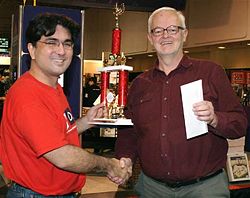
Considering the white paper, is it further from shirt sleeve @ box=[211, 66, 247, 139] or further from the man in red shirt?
the man in red shirt

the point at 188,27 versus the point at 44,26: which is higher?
the point at 188,27

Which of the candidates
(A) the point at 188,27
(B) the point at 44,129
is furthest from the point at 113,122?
(A) the point at 188,27

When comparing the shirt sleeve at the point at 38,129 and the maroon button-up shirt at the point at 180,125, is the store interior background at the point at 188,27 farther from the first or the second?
the shirt sleeve at the point at 38,129

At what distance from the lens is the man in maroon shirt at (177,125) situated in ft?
7.00

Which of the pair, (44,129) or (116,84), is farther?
(116,84)

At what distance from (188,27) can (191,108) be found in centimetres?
845

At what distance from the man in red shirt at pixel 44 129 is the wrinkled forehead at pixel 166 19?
0.44 metres

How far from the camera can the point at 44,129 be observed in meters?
1.75

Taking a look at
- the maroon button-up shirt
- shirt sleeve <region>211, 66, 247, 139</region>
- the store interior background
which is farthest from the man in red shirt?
the store interior background

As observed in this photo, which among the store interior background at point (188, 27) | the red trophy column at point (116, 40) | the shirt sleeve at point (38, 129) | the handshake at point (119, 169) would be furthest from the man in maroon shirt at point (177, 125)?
the store interior background at point (188, 27)

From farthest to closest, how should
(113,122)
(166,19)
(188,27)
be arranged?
(188,27), (113,122), (166,19)

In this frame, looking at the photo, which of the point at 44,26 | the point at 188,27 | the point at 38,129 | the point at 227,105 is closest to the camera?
the point at 38,129

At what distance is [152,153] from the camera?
2.24 meters

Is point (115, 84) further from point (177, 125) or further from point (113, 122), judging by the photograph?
point (177, 125)
